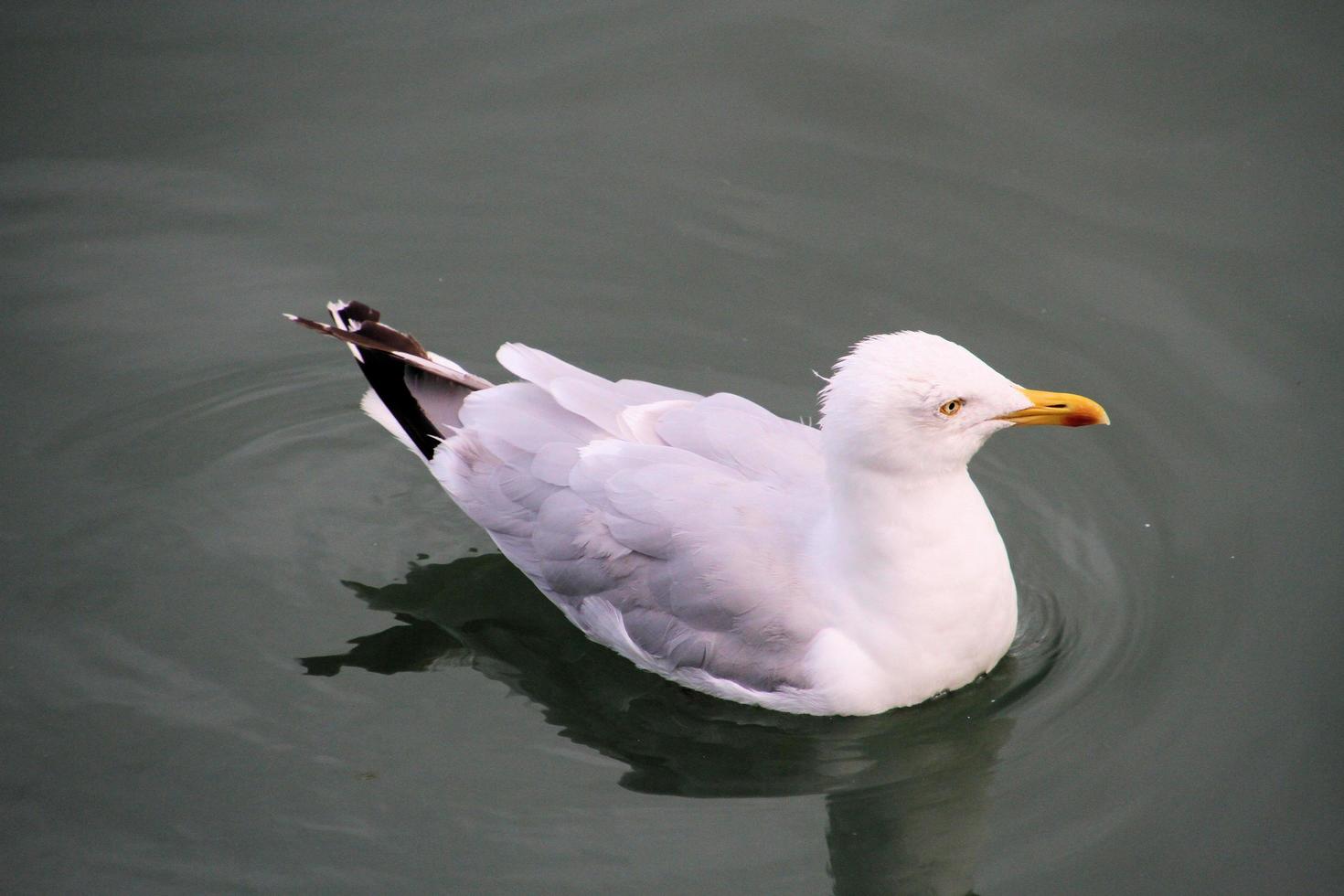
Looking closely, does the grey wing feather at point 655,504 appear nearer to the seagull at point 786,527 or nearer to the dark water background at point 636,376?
the seagull at point 786,527

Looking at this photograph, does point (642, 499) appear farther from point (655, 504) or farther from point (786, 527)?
point (786, 527)

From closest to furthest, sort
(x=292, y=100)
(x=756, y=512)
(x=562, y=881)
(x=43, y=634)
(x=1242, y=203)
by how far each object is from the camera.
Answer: (x=562, y=881) → (x=756, y=512) → (x=43, y=634) → (x=1242, y=203) → (x=292, y=100)

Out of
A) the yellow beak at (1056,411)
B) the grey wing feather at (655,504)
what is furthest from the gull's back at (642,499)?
the yellow beak at (1056,411)

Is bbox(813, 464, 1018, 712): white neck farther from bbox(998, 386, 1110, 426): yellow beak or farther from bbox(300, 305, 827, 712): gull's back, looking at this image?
bbox(998, 386, 1110, 426): yellow beak

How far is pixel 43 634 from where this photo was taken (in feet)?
19.6

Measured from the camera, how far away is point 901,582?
17.2 feet

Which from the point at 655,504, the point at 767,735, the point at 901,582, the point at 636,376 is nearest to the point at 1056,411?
the point at 901,582

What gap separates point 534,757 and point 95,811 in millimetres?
1512

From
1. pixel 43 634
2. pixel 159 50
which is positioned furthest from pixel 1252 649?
pixel 159 50

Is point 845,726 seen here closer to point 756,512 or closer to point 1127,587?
point 756,512

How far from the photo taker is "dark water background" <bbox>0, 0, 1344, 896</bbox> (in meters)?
5.24

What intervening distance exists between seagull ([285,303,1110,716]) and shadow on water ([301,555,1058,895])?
0.14m

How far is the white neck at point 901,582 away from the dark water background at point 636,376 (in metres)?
0.31

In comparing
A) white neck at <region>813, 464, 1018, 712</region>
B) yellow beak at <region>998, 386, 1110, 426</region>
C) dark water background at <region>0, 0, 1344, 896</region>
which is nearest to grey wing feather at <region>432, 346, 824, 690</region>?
white neck at <region>813, 464, 1018, 712</region>
